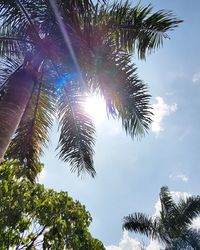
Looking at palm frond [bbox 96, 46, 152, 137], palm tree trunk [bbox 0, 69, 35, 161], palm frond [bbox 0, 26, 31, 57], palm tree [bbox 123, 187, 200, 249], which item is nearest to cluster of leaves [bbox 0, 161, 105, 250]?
palm tree trunk [bbox 0, 69, 35, 161]

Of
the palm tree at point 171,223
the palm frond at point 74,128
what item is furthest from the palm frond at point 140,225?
the palm frond at point 74,128

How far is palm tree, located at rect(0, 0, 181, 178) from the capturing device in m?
6.48

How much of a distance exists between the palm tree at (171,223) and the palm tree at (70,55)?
12.9 meters

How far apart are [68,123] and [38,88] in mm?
1469

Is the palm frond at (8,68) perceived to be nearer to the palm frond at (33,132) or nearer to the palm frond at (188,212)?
Result: the palm frond at (33,132)

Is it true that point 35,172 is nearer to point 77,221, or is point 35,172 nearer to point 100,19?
point 77,221

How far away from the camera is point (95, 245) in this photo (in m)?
5.61

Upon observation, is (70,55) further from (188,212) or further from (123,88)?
(188,212)

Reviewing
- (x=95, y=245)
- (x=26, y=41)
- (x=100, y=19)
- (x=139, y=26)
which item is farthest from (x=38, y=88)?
(x=95, y=245)

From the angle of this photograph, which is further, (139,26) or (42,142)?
(42,142)

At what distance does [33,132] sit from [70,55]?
8.94ft

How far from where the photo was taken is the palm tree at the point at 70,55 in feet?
21.3

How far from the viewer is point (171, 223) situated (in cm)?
1842

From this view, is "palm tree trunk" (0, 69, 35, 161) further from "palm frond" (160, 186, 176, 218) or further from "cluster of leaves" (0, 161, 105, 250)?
"palm frond" (160, 186, 176, 218)
